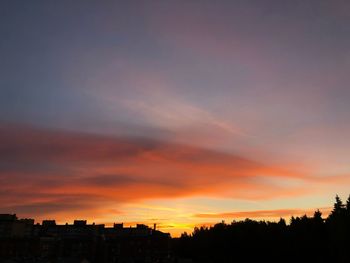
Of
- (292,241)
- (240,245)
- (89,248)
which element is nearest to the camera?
(292,241)

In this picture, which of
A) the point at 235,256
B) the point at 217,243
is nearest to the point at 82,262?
the point at 235,256

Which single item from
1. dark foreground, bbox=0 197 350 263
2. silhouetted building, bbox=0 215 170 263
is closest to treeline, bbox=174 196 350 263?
dark foreground, bbox=0 197 350 263

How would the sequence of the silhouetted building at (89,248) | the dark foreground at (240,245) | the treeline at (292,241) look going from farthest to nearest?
the silhouetted building at (89,248) < the dark foreground at (240,245) < the treeline at (292,241)

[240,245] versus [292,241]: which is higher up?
[240,245]

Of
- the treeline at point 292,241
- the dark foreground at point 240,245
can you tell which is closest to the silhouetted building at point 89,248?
the dark foreground at point 240,245

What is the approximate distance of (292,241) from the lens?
89.6 meters

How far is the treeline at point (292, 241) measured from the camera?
237 feet

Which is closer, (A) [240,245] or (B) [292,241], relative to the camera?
(B) [292,241]

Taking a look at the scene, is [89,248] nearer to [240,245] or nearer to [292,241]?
[240,245]

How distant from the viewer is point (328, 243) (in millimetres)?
78938

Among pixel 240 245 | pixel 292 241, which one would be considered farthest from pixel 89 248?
pixel 292 241

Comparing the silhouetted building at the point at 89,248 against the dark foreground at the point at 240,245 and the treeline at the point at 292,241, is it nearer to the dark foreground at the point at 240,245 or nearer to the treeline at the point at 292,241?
the dark foreground at the point at 240,245

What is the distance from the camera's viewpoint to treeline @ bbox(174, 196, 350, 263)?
237 feet

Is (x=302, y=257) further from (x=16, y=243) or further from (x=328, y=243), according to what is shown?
(x=16, y=243)
